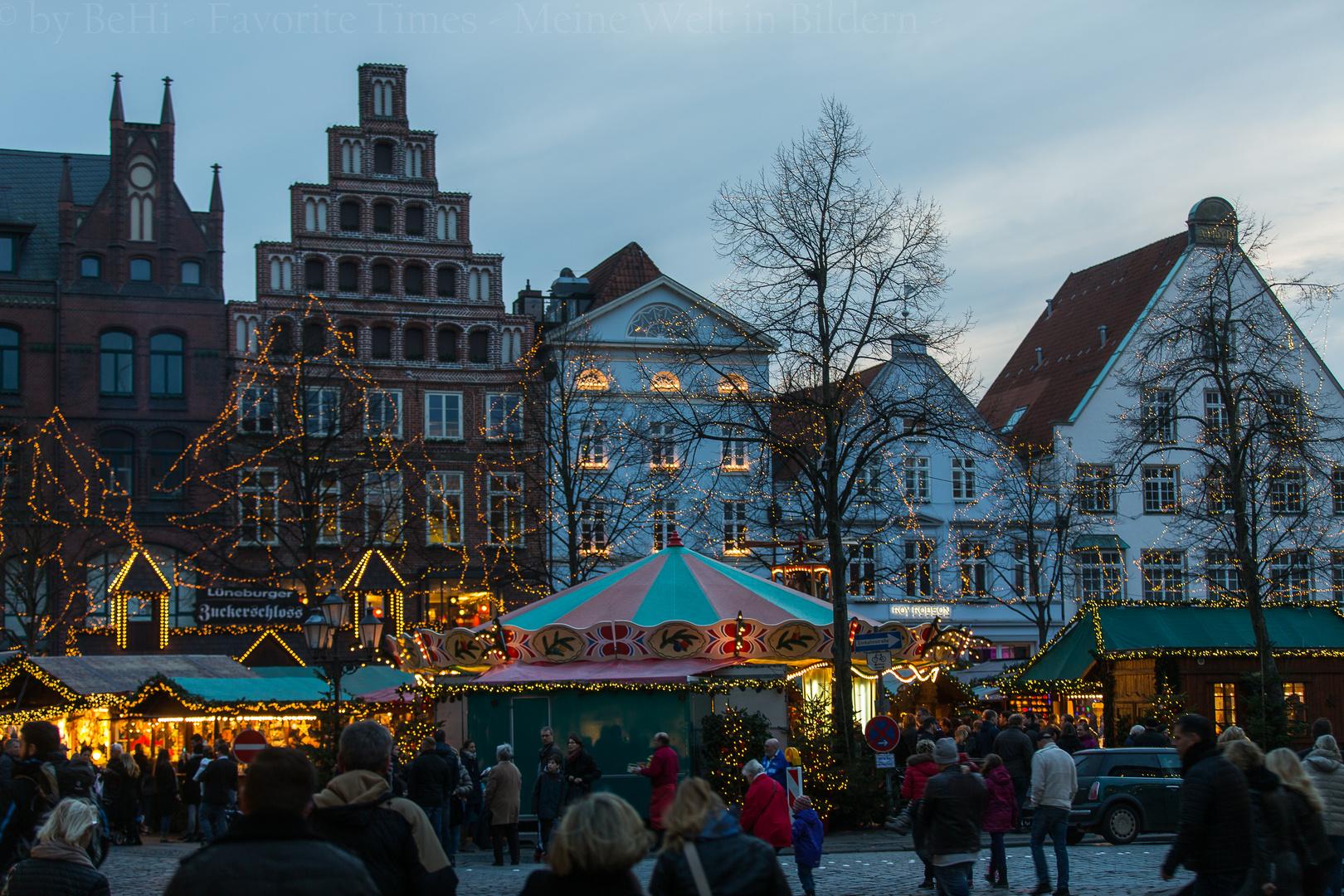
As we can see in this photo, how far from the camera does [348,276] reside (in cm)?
4150

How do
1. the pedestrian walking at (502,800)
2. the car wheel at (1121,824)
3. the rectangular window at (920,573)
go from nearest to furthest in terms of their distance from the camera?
the pedestrian walking at (502,800)
the car wheel at (1121,824)
the rectangular window at (920,573)

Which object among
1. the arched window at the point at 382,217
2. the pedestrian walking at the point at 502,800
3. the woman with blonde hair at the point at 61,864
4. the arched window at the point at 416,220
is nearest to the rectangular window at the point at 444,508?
the arched window at the point at 416,220

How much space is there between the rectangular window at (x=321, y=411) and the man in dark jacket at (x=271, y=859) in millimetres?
30601

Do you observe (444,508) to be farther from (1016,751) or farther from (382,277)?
(1016,751)

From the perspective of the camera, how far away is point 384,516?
36.3 meters

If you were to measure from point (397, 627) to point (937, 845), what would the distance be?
31017 millimetres

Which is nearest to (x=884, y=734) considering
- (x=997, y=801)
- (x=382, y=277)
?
(x=997, y=801)

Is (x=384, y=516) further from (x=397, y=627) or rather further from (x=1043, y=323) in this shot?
(x=1043, y=323)

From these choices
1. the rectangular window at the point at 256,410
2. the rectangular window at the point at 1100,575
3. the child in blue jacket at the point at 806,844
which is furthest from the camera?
the rectangular window at the point at 1100,575

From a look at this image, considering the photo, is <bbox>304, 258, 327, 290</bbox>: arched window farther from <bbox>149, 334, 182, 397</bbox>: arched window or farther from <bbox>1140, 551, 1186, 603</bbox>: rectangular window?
<bbox>1140, 551, 1186, 603</bbox>: rectangular window

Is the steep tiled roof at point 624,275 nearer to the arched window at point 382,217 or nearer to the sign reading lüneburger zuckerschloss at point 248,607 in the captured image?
the arched window at point 382,217

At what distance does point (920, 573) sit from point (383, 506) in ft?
52.2

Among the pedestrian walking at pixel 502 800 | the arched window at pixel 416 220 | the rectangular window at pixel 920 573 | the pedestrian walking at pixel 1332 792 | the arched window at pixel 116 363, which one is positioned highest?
the arched window at pixel 416 220

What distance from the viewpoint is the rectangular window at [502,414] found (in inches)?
1651
